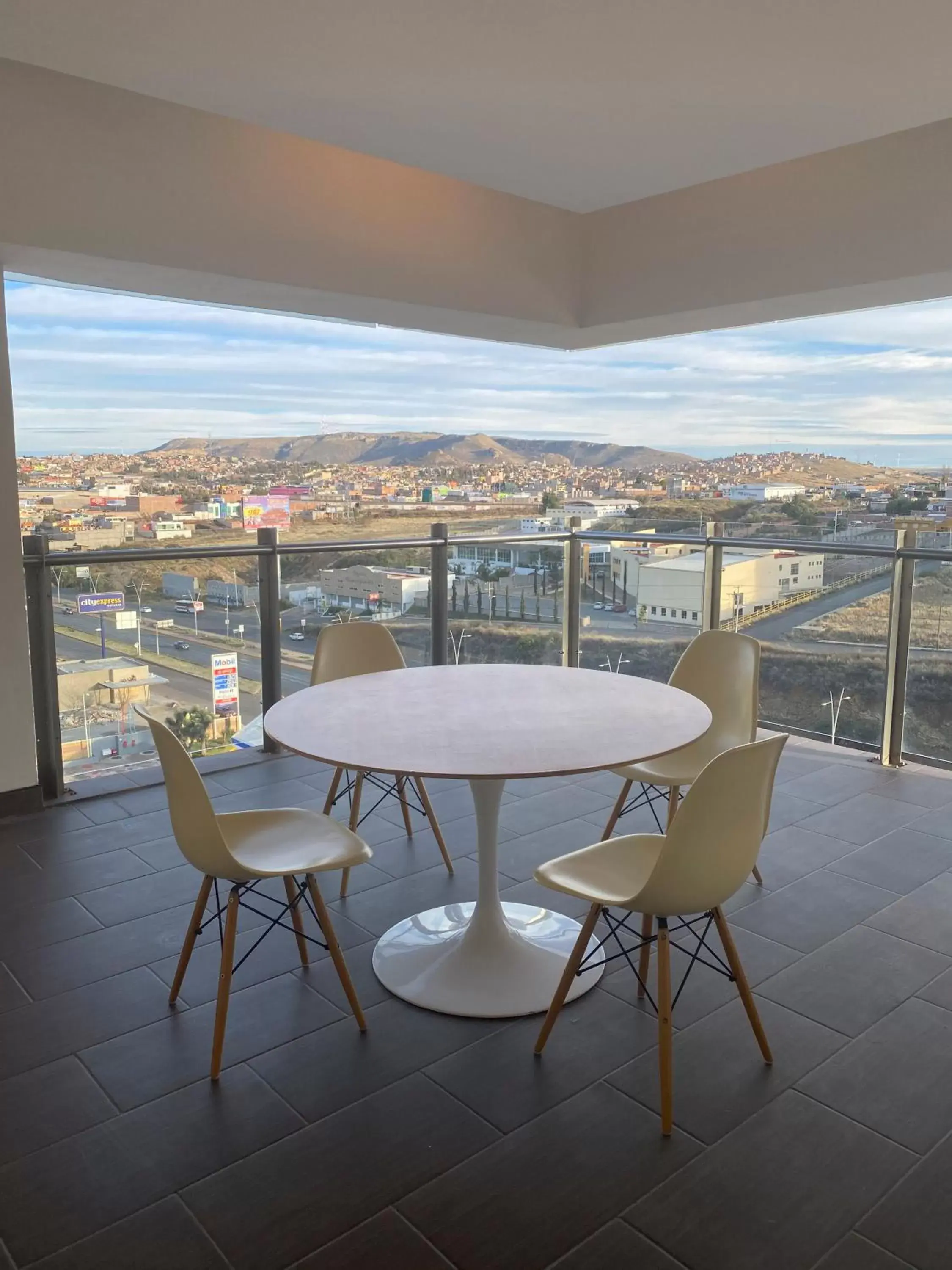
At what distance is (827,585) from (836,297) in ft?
4.36

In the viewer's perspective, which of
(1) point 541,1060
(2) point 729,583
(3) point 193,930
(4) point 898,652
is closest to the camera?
(1) point 541,1060

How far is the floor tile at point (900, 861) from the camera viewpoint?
10.6 ft

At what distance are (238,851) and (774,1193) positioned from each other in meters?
1.42

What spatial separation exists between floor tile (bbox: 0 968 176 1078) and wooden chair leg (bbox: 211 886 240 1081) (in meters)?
0.33

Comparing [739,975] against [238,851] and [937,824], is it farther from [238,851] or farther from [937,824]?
[937,824]

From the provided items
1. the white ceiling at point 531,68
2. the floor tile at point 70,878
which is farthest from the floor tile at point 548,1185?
the white ceiling at point 531,68

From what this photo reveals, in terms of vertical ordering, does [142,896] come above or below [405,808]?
below

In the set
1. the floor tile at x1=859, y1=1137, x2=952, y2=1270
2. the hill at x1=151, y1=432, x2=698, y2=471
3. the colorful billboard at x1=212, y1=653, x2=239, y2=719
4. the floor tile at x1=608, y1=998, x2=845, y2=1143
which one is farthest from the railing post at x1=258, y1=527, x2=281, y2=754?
the floor tile at x1=859, y1=1137, x2=952, y2=1270

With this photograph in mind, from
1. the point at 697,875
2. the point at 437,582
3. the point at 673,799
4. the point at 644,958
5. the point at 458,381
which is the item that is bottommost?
the point at 644,958

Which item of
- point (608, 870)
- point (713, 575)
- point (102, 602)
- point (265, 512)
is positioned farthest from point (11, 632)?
point (713, 575)

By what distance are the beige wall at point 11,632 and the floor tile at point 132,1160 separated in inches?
85.9

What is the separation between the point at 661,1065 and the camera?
6.54ft

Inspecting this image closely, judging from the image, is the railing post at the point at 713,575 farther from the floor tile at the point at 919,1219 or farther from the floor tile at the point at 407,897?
the floor tile at the point at 919,1219

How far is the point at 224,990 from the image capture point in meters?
2.15
